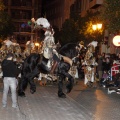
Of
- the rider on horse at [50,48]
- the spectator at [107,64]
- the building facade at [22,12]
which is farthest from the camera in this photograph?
the building facade at [22,12]

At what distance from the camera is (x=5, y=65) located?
41.8 ft

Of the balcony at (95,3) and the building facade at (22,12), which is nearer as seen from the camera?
the balcony at (95,3)

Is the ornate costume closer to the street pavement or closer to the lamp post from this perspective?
the street pavement

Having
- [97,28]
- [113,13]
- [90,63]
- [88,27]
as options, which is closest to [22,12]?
[88,27]

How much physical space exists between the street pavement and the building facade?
85038 mm

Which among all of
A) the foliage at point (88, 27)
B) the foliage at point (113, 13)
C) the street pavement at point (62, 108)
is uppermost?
the foliage at point (88, 27)

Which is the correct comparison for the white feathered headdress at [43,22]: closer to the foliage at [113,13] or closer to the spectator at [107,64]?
the foliage at [113,13]

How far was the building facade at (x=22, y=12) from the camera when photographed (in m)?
102

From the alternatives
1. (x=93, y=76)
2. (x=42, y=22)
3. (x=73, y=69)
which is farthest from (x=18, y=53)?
(x=42, y=22)

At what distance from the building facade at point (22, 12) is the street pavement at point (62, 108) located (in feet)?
279

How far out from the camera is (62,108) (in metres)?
13.2

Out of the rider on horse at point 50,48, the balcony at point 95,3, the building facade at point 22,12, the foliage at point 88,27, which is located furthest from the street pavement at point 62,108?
the building facade at point 22,12

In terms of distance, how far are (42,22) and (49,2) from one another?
3590 inches

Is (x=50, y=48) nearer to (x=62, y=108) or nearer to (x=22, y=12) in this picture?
(x=62, y=108)
